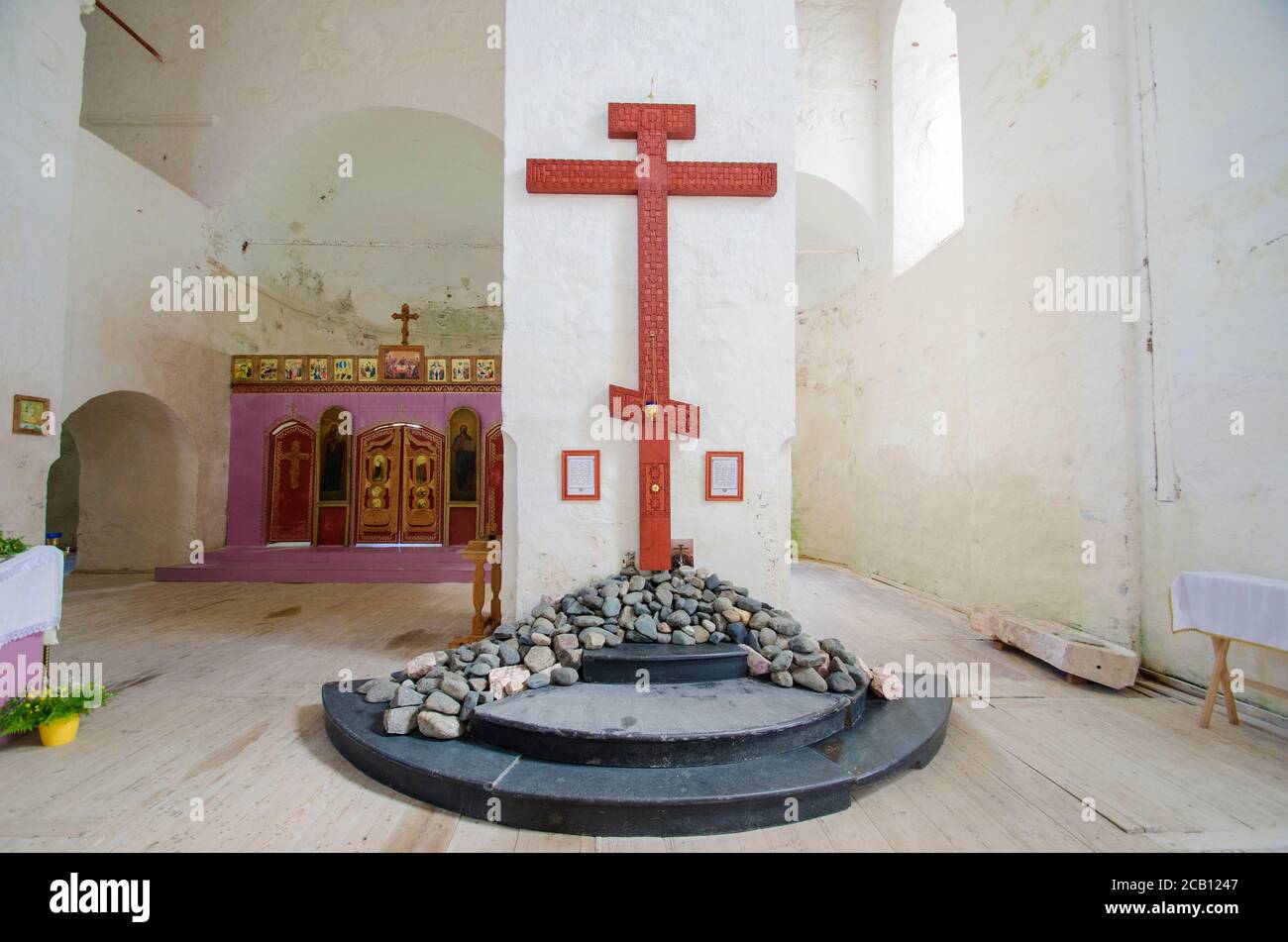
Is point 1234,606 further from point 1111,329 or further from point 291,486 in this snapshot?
point 291,486

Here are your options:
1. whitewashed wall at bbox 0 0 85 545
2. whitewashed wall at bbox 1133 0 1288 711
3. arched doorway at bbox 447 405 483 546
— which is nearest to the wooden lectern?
arched doorway at bbox 447 405 483 546

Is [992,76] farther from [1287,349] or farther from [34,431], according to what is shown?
[34,431]

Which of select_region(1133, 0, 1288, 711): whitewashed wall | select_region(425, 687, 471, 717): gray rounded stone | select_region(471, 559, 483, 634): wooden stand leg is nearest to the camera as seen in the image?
select_region(425, 687, 471, 717): gray rounded stone

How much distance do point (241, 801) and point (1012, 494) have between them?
592cm

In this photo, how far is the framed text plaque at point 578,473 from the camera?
3969mm

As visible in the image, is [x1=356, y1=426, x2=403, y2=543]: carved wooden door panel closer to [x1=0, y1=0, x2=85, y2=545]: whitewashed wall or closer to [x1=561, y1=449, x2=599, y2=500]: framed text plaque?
[x1=0, y1=0, x2=85, y2=545]: whitewashed wall

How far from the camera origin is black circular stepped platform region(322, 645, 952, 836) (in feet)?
7.17

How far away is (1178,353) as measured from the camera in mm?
3771

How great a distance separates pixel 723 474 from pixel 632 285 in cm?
154

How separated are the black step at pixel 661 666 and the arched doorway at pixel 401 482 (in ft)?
21.1

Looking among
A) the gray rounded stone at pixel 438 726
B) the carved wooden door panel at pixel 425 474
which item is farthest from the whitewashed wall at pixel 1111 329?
the carved wooden door panel at pixel 425 474

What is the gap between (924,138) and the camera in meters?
7.63

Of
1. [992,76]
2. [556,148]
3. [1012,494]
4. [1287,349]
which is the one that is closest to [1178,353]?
[1287,349]

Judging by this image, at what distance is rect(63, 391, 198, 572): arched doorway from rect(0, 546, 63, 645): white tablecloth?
245 inches
